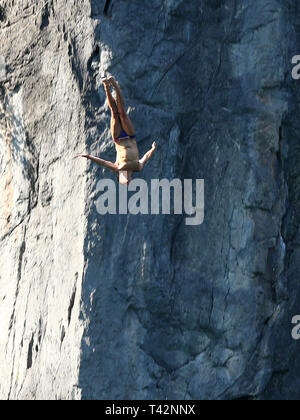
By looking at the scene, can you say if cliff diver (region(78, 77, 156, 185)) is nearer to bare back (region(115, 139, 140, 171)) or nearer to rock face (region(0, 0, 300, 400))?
bare back (region(115, 139, 140, 171))

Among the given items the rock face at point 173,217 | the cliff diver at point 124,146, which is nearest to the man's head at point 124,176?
the cliff diver at point 124,146

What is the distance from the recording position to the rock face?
17.5 meters

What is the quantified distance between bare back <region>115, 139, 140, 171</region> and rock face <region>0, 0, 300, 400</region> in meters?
1.92

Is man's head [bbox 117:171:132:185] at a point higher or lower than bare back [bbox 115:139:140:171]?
lower

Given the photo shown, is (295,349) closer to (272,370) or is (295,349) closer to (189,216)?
(272,370)

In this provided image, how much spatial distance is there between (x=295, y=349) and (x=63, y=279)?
4430mm

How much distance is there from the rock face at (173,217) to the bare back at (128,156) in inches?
75.5

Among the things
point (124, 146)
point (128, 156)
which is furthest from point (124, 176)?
point (124, 146)

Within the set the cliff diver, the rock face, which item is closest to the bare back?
the cliff diver

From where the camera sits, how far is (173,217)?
17766mm

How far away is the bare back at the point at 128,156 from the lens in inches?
607

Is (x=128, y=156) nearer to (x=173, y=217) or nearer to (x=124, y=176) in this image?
(x=124, y=176)

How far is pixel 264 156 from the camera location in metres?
17.8

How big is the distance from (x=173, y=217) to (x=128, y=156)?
2.64 m
